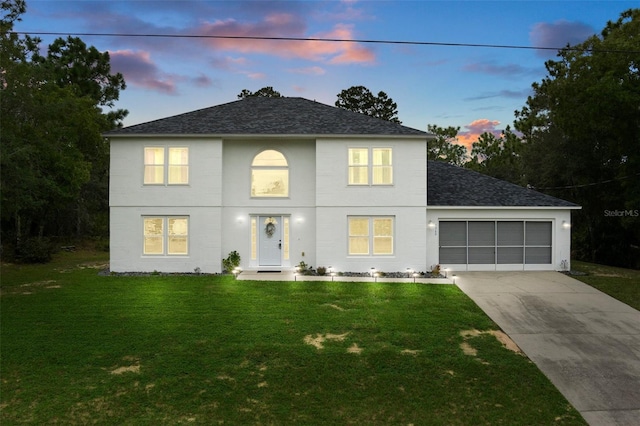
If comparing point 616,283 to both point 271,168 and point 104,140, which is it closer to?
point 271,168

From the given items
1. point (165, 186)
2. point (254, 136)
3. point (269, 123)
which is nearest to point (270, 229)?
point (254, 136)

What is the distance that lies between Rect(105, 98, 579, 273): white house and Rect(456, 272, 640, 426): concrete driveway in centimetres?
366

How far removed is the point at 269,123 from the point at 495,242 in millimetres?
10694

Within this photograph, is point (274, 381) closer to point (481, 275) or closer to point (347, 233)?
point (347, 233)

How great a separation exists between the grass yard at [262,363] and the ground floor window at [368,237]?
4.42 meters

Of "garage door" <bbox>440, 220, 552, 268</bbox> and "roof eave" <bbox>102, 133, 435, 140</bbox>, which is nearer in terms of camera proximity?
"roof eave" <bbox>102, 133, 435, 140</bbox>

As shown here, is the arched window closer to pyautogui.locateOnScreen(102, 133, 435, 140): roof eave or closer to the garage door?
pyautogui.locateOnScreen(102, 133, 435, 140): roof eave

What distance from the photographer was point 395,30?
1747cm

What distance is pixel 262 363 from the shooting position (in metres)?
7.52

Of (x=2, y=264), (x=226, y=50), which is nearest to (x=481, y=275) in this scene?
(x=226, y=50)

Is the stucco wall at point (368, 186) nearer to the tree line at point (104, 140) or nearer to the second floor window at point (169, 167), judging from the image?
the second floor window at point (169, 167)

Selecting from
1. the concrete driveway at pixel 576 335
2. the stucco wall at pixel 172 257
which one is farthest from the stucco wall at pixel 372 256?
the stucco wall at pixel 172 257

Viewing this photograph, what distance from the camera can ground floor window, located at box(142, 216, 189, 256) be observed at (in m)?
16.5

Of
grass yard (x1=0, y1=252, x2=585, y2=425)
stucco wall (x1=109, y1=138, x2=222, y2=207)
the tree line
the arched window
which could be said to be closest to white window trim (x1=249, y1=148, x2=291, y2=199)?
the arched window
